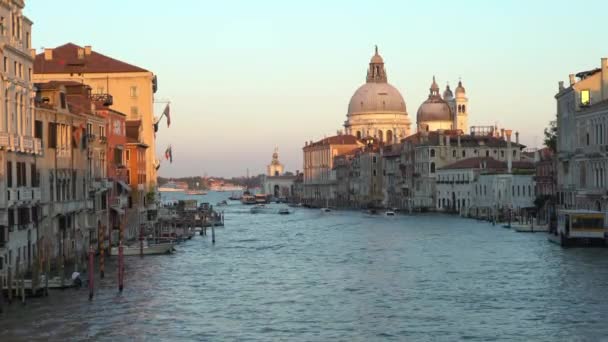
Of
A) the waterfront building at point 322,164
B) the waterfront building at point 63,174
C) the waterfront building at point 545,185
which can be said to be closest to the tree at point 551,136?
the waterfront building at point 545,185

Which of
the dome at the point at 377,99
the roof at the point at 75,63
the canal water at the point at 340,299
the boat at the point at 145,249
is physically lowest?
the canal water at the point at 340,299

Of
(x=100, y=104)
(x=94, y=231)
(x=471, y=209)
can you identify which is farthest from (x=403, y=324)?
(x=471, y=209)

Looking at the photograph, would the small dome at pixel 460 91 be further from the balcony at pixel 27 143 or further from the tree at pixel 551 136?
the balcony at pixel 27 143

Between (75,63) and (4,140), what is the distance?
31329 millimetres

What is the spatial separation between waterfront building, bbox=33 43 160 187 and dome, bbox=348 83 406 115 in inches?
4173

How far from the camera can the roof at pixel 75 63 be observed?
57397 mm

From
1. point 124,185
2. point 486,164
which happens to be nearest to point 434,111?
point 486,164

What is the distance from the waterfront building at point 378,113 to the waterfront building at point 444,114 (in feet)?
60.2

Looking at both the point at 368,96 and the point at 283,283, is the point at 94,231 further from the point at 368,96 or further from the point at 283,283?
the point at 368,96

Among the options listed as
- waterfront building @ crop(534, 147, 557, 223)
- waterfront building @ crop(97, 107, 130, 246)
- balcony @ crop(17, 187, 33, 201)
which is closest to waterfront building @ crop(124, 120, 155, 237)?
waterfront building @ crop(97, 107, 130, 246)

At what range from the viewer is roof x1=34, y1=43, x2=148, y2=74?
188 feet

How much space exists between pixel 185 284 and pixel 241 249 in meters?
16.8

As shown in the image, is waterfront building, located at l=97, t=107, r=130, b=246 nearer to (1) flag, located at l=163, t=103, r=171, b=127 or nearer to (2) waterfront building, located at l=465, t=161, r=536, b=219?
(1) flag, located at l=163, t=103, r=171, b=127

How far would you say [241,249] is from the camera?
167 feet
